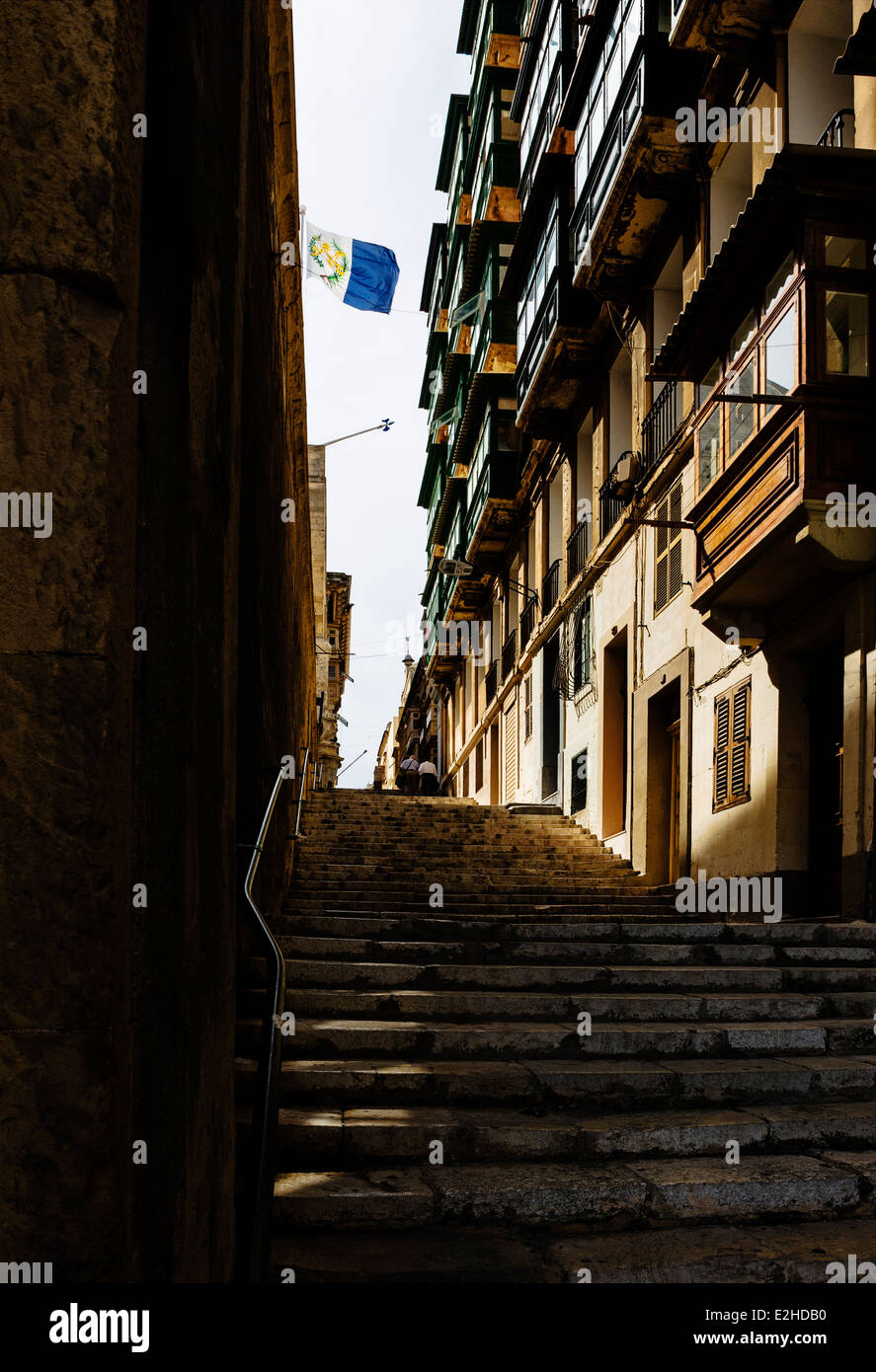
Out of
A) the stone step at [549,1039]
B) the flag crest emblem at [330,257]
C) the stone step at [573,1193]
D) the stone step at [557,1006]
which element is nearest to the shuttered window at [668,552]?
the flag crest emblem at [330,257]

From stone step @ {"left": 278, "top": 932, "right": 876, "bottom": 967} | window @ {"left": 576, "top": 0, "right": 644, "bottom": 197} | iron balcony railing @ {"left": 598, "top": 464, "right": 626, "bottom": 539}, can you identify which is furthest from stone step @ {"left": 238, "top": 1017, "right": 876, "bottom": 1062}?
window @ {"left": 576, "top": 0, "right": 644, "bottom": 197}

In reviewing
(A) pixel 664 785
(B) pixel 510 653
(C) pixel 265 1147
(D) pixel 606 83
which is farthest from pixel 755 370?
(B) pixel 510 653

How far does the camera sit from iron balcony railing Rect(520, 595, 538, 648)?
22.3m

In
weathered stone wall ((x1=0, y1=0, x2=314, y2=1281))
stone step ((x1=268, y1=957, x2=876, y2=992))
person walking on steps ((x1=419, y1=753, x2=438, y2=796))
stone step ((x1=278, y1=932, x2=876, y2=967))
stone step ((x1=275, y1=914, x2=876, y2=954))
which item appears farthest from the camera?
person walking on steps ((x1=419, y1=753, x2=438, y2=796))

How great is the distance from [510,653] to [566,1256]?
21796mm

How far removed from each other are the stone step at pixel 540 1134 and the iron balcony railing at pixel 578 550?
1328 centimetres

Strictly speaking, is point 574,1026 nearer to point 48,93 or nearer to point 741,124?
point 48,93

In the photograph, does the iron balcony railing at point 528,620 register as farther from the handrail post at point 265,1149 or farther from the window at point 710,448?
the handrail post at point 265,1149

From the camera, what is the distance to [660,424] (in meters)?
14.3

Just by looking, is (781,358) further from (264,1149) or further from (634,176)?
(264,1149)

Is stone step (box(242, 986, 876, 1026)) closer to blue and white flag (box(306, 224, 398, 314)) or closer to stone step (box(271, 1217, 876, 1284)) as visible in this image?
stone step (box(271, 1217, 876, 1284))

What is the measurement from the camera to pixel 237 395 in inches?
138
